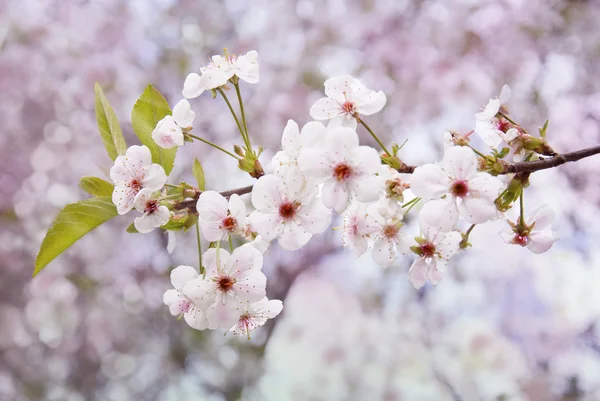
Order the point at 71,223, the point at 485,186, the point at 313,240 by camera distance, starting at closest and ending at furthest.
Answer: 1. the point at 485,186
2. the point at 71,223
3. the point at 313,240

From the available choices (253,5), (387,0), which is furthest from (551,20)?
(253,5)

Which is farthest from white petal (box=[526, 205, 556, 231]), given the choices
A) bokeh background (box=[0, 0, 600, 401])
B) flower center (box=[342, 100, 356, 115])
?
bokeh background (box=[0, 0, 600, 401])

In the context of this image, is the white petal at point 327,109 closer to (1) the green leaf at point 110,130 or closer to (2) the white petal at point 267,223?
(2) the white petal at point 267,223

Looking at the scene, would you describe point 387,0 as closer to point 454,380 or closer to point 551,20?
point 551,20

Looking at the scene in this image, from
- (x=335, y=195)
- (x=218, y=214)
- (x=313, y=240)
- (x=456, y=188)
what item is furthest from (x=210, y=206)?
(x=313, y=240)

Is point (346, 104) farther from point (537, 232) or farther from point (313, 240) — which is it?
point (313, 240)

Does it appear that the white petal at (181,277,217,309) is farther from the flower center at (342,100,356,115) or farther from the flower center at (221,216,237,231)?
the flower center at (342,100,356,115)

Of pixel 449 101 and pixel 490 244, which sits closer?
pixel 490 244
